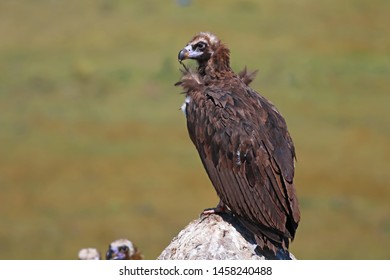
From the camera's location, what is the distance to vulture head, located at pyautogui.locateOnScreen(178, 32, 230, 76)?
47.7 ft

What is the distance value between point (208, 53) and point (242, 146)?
5.05 feet

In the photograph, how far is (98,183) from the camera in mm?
41031

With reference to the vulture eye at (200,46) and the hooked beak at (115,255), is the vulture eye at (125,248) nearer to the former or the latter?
the hooked beak at (115,255)

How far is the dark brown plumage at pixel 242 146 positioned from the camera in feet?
42.6

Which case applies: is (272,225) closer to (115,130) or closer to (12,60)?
(115,130)

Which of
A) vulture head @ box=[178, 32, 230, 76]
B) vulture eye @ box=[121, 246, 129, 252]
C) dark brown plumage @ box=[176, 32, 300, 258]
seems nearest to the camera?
dark brown plumage @ box=[176, 32, 300, 258]

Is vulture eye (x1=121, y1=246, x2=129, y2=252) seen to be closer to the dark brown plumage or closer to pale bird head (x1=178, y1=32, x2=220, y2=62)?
the dark brown plumage

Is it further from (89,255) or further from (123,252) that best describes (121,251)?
(89,255)

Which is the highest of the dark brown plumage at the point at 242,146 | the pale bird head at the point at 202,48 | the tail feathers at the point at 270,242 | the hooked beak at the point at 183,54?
the pale bird head at the point at 202,48

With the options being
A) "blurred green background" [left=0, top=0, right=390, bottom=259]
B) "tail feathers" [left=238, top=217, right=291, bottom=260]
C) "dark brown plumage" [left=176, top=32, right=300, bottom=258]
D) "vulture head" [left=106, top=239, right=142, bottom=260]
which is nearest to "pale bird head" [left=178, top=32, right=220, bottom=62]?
"dark brown plumage" [left=176, top=32, right=300, bottom=258]

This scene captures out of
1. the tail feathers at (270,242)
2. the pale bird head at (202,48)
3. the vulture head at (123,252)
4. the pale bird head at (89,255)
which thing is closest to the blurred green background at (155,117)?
the pale bird head at (89,255)

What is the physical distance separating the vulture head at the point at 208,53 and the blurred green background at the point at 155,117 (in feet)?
57.1

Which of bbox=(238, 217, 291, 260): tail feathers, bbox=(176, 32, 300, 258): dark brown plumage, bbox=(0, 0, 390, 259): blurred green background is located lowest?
bbox=(238, 217, 291, 260): tail feathers

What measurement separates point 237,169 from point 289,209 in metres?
0.81
